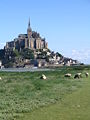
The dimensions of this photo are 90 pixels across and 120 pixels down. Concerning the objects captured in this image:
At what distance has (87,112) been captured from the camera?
625 inches

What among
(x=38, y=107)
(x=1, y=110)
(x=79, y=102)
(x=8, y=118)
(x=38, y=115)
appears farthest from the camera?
(x=79, y=102)

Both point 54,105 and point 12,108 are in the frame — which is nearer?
point 12,108

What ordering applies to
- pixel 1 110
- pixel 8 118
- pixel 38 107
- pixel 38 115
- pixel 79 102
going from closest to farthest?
1. pixel 8 118
2. pixel 38 115
3. pixel 1 110
4. pixel 38 107
5. pixel 79 102

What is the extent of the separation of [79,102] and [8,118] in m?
5.82

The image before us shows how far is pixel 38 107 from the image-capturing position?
17453 millimetres

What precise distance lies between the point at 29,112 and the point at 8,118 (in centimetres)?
200

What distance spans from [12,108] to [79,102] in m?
4.13

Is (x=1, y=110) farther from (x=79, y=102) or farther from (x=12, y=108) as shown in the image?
(x=79, y=102)

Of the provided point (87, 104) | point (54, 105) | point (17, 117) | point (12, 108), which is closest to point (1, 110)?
point (12, 108)

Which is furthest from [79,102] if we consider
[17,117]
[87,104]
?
[17,117]

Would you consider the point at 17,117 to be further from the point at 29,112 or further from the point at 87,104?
the point at 87,104

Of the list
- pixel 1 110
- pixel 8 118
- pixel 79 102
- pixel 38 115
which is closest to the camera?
pixel 8 118

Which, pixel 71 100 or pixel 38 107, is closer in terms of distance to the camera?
pixel 38 107

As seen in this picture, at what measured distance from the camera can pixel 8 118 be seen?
14344 millimetres
